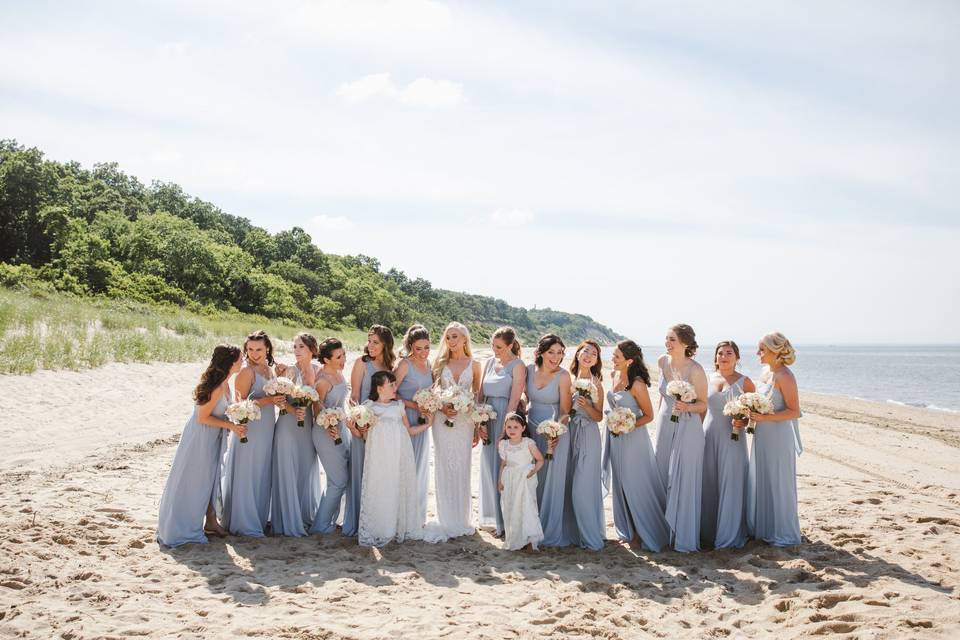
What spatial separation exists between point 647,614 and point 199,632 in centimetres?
372

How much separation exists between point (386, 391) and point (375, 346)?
22.5 inches

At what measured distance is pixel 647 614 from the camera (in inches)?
223

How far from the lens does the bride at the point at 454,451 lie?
777 centimetres

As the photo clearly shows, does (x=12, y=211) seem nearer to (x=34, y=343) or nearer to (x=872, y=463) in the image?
(x=34, y=343)

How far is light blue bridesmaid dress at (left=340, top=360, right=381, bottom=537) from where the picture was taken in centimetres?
768

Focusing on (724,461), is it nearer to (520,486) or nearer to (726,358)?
(726,358)

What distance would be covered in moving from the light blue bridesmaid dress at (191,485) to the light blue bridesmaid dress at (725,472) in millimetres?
5586

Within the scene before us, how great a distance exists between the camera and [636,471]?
750cm

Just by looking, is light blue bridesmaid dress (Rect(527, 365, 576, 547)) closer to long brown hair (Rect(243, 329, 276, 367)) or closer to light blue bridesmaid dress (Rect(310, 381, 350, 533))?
light blue bridesmaid dress (Rect(310, 381, 350, 533))

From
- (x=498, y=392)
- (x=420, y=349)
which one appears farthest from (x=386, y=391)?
(x=498, y=392)

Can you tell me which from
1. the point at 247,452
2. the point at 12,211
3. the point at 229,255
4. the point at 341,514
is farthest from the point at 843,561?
the point at 229,255

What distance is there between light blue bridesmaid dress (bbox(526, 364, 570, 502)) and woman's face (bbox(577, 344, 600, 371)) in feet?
0.81

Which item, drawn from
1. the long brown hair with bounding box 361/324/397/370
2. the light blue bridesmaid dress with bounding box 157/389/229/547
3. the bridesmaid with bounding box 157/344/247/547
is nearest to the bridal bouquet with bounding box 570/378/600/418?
the long brown hair with bounding box 361/324/397/370

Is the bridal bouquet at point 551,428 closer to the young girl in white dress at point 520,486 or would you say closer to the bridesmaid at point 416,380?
the young girl in white dress at point 520,486
